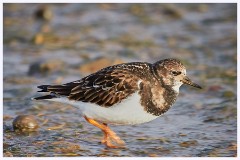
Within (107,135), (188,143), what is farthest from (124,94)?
(188,143)

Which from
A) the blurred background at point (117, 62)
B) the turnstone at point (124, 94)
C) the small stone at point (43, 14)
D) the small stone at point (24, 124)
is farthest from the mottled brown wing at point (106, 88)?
the small stone at point (43, 14)

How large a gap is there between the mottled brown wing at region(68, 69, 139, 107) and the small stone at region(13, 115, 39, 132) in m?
0.54

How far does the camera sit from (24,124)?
19.2 feet

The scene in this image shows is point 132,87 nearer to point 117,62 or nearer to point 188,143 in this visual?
point 188,143

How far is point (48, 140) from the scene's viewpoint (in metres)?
5.73

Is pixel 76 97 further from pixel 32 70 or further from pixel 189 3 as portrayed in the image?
pixel 189 3

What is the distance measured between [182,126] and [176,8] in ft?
14.3

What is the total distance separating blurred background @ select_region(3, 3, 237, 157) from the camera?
5680 millimetres

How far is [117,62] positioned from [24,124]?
225cm

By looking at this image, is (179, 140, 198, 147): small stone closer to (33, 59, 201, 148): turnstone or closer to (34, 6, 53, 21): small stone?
(33, 59, 201, 148): turnstone

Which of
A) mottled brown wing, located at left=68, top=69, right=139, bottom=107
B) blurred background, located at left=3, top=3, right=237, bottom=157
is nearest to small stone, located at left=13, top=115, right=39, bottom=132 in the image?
blurred background, located at left=3, top=3, right=237, bottom=157

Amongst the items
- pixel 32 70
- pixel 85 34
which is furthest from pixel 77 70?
pixel 85 34

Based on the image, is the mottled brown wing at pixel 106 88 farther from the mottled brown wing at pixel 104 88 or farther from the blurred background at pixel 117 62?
the blurred background at pixel 117 62

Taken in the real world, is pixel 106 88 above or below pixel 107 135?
above
